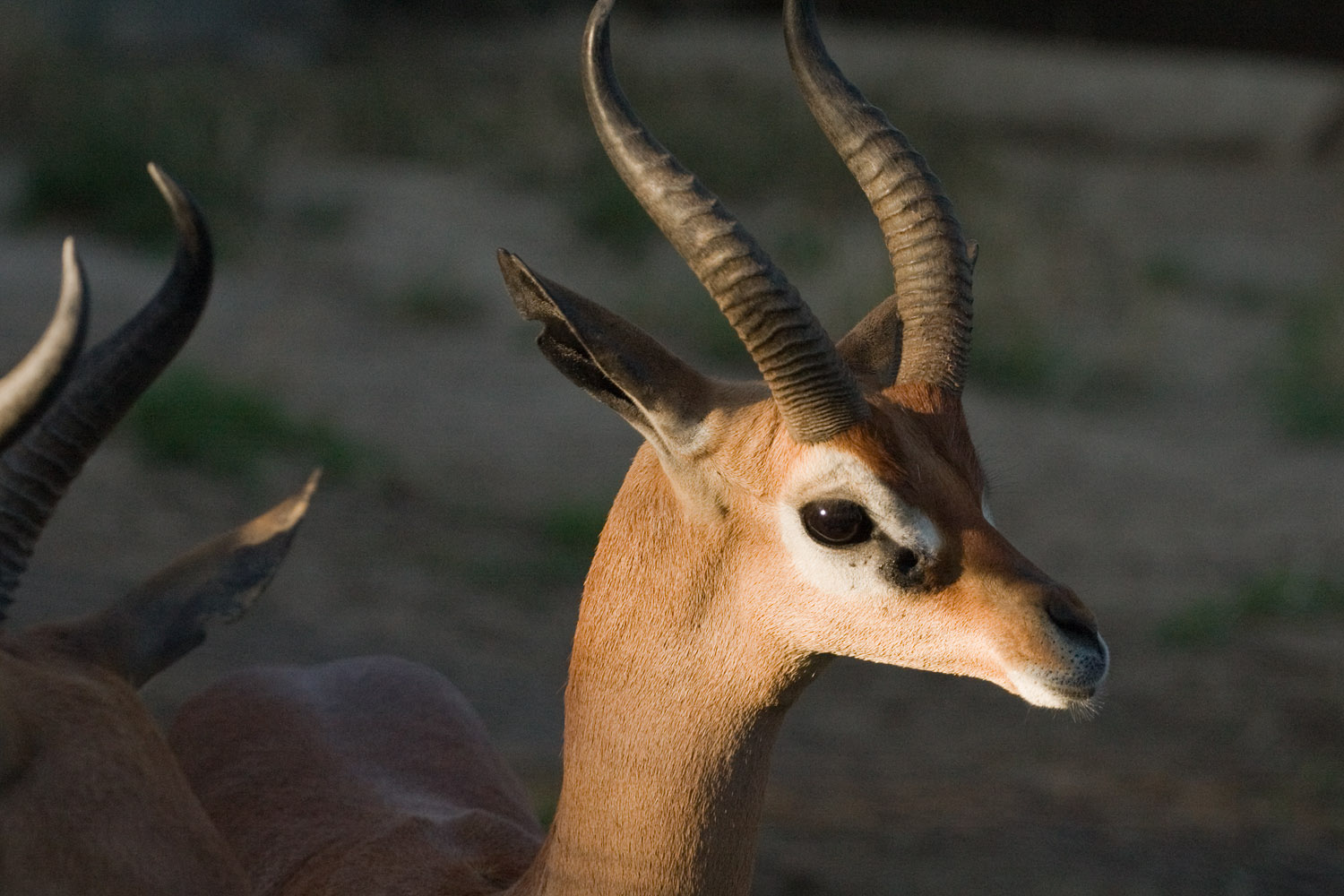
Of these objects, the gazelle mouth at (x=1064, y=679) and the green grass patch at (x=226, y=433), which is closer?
the gazelle mouth at (x=1064, y=679)

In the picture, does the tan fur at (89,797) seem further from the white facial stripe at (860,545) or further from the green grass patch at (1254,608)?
the green grass patch at (1254,608)

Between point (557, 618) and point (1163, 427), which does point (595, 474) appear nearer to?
point (557, 618)

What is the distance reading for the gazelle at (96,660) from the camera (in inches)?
106

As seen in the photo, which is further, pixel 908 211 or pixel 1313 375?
pixel 1313 375

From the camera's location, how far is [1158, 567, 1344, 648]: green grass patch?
6750 mm

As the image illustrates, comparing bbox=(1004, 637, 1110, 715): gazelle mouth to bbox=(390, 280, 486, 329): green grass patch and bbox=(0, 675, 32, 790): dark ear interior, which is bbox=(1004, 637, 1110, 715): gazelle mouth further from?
bbox=(390, 280, 486, 329): green grass patch

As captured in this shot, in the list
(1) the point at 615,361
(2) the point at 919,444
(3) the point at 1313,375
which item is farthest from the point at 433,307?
(2) the point at 919,444

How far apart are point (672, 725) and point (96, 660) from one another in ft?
4.10

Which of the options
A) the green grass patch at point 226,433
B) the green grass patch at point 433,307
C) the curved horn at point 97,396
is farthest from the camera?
the green grass patch at point 433,307

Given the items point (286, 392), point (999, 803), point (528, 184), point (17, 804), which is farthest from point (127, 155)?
point (17, 804)

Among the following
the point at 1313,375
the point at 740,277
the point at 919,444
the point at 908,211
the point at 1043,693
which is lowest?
the point at 1043,693

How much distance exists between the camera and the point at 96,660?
3.16m

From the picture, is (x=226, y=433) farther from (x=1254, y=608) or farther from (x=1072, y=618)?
(x=1072, y=618)

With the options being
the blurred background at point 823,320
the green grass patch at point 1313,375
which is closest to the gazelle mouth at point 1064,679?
the blurred background at point 823,320
